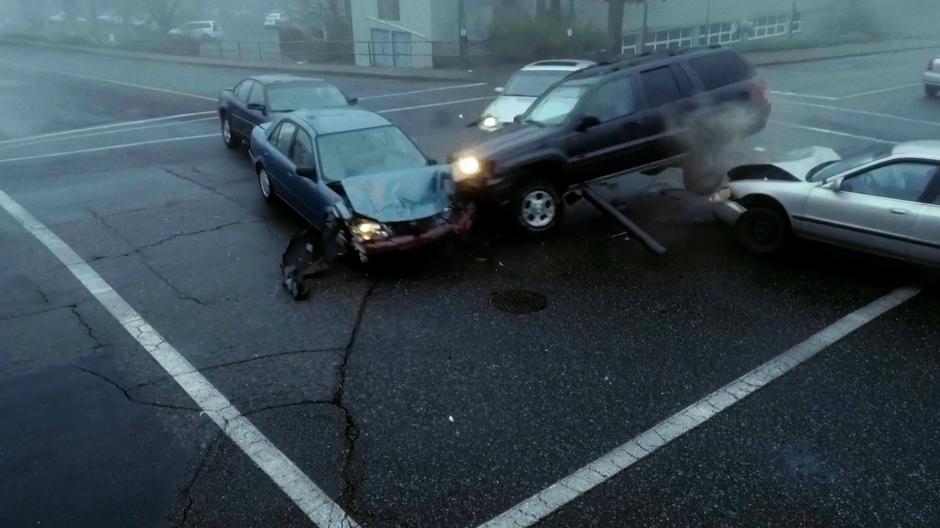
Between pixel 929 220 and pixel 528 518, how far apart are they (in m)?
5.08

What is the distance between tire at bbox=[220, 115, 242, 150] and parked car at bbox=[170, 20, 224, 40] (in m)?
34.0

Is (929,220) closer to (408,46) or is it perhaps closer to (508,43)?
(508,43)

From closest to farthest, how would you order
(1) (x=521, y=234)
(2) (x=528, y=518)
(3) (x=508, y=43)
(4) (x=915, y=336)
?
(2) (x=528, y=518)
(4) (x=915, y=336)
(1) (x=521, y=234)
(3) (x=508, y=43)

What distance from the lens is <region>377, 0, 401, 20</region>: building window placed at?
112ft

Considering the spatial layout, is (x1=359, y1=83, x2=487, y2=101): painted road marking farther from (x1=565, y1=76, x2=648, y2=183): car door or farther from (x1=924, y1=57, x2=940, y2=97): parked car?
(x1=565, y1=76, x2=648, y2=183): car door

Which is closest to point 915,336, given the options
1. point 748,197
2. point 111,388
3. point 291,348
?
point 748,197

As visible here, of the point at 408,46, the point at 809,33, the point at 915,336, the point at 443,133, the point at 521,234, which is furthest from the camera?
the point at 809,33

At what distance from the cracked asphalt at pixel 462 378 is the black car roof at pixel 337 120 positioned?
1429 millimetres

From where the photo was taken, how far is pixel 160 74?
102 ft

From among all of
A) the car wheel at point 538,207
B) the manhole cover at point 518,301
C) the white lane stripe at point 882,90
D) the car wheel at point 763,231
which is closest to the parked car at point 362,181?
the car wheel at point 538,207

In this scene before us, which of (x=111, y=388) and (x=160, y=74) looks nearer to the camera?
(x=111, y=388)

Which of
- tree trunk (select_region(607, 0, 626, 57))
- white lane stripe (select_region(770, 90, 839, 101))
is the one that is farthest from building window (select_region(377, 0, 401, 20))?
white lane stripe (select_region(770, 90, 839, 101))

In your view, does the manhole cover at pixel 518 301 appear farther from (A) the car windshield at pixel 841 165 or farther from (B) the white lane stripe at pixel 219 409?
(A) the car windshield at pixel 841 165

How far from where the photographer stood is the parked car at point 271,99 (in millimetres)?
12922
